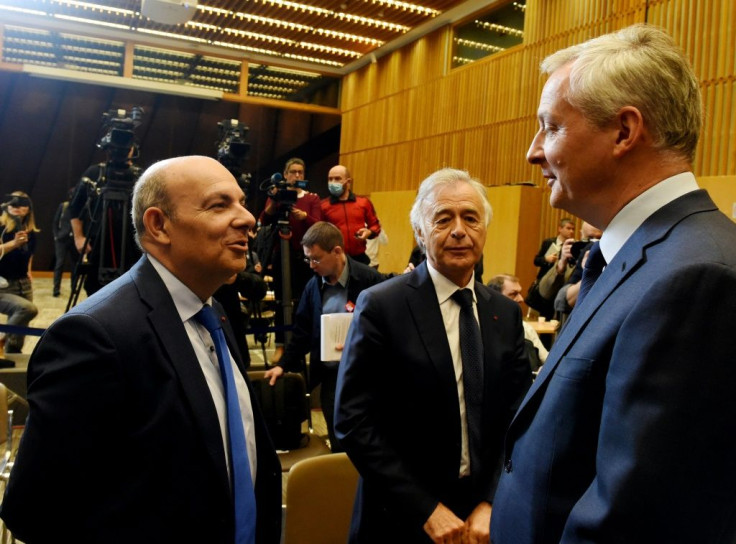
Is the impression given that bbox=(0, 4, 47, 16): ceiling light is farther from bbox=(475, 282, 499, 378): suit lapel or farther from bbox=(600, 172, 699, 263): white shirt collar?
bbox=(600, 172, 699, 263): white shirt collar

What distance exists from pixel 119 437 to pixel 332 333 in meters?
1.69

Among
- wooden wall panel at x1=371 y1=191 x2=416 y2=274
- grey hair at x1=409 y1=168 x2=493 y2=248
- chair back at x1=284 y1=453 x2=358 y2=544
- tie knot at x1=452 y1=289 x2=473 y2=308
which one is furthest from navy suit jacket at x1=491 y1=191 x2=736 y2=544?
wooden wall panel at x1=371 y1=191 x2=416 y2=274

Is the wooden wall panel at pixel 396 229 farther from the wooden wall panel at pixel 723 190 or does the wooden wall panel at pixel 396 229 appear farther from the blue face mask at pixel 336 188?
the wooden wall panel at pixel 723 190

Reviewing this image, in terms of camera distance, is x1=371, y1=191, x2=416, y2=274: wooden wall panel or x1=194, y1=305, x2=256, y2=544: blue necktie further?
x1=371, y1=191, x2=416, y2=274: wooden wall panel

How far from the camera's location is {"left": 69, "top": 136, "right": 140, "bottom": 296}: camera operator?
3838 millimetres

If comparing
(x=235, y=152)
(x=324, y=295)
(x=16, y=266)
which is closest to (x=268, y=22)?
(x=16, y=266)

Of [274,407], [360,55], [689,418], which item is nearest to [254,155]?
[360,55]

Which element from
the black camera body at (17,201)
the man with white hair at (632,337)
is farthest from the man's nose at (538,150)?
the black camera body at (17,201)

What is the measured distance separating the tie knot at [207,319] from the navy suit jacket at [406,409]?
16.7 inches

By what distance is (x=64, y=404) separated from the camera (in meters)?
1.16

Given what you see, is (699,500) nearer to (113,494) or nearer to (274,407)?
(113,494)

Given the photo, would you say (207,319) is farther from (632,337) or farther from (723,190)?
(723,190)

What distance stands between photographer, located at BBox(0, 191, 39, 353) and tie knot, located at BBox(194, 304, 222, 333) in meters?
4.29

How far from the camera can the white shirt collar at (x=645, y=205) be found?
1.01 m
